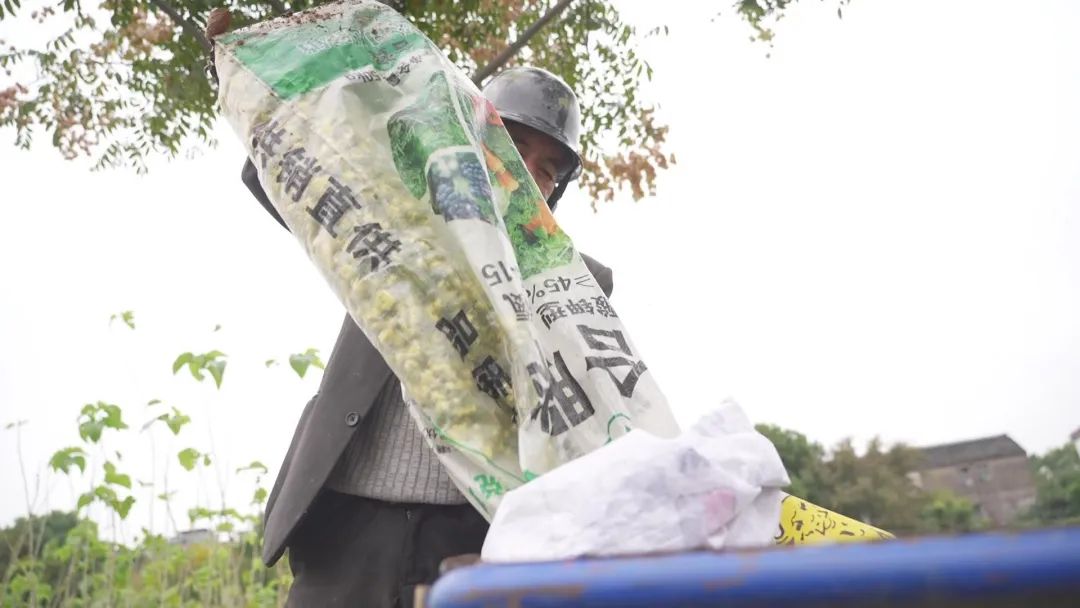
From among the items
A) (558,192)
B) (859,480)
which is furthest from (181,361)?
(859,480)

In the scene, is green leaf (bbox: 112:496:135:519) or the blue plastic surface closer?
the blue plastic surface

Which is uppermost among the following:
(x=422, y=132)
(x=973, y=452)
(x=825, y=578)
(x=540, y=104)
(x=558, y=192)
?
(x=973, y=452)

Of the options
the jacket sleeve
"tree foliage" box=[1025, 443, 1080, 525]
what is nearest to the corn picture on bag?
the jacket sleeve

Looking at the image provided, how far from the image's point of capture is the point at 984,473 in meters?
48.8

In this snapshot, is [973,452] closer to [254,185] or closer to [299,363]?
[299,363]

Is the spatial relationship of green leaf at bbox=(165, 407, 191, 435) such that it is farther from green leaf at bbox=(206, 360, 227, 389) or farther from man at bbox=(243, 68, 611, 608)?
man at bbox=(243, 68, 611, 608)

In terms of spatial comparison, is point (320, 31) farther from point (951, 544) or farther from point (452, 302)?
point (951, 544)

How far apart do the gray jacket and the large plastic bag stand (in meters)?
0.23

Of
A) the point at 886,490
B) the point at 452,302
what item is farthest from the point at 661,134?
the point at 886,490

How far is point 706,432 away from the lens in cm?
93

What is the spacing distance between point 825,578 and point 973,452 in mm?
57153

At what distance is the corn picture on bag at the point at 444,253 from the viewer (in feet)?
3.69

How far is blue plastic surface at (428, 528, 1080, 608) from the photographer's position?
1.51ft

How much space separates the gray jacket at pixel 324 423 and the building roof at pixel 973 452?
173ft
